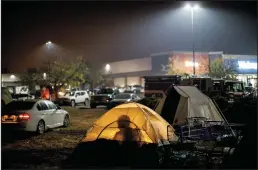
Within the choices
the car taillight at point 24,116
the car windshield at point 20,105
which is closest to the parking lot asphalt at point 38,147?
the car taillight at point 24,116

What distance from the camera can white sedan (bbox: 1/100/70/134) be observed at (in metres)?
12.4

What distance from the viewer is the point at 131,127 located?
9.57 m

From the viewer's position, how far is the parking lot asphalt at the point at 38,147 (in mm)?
8904

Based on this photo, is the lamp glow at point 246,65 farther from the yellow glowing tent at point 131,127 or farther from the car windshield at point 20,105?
the yellow glowing tent at point 131,127

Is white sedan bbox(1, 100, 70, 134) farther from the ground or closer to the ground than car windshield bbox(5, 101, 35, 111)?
closer to the ground

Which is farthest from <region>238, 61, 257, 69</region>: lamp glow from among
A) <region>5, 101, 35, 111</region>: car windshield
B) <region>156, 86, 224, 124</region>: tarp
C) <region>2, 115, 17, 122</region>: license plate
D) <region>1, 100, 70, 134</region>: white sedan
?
<region>2, 115, 17, 122</region>: license plate

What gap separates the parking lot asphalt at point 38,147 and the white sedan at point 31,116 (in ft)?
Answer: 1.03

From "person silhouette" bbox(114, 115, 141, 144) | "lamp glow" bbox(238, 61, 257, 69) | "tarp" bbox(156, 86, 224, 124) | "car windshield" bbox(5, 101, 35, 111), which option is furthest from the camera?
"lamp glow" bbox(238, 61, 257, 69)

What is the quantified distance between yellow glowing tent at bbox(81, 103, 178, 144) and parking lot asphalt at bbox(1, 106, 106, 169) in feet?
3.67

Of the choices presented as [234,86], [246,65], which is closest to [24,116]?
[234,86]

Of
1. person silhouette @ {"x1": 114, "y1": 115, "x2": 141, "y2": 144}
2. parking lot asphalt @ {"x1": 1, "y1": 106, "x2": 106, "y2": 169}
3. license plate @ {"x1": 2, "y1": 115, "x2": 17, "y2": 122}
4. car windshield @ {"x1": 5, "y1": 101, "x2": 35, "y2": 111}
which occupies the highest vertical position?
car windshield @ {"x1": 5, "y1": 101, "x2": 35, "y2": 111}

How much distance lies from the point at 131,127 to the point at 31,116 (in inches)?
189

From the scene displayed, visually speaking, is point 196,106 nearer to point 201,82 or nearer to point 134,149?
point 134,149

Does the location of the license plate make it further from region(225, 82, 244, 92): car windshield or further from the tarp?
region(225, 82, 244, 92): car windshield
